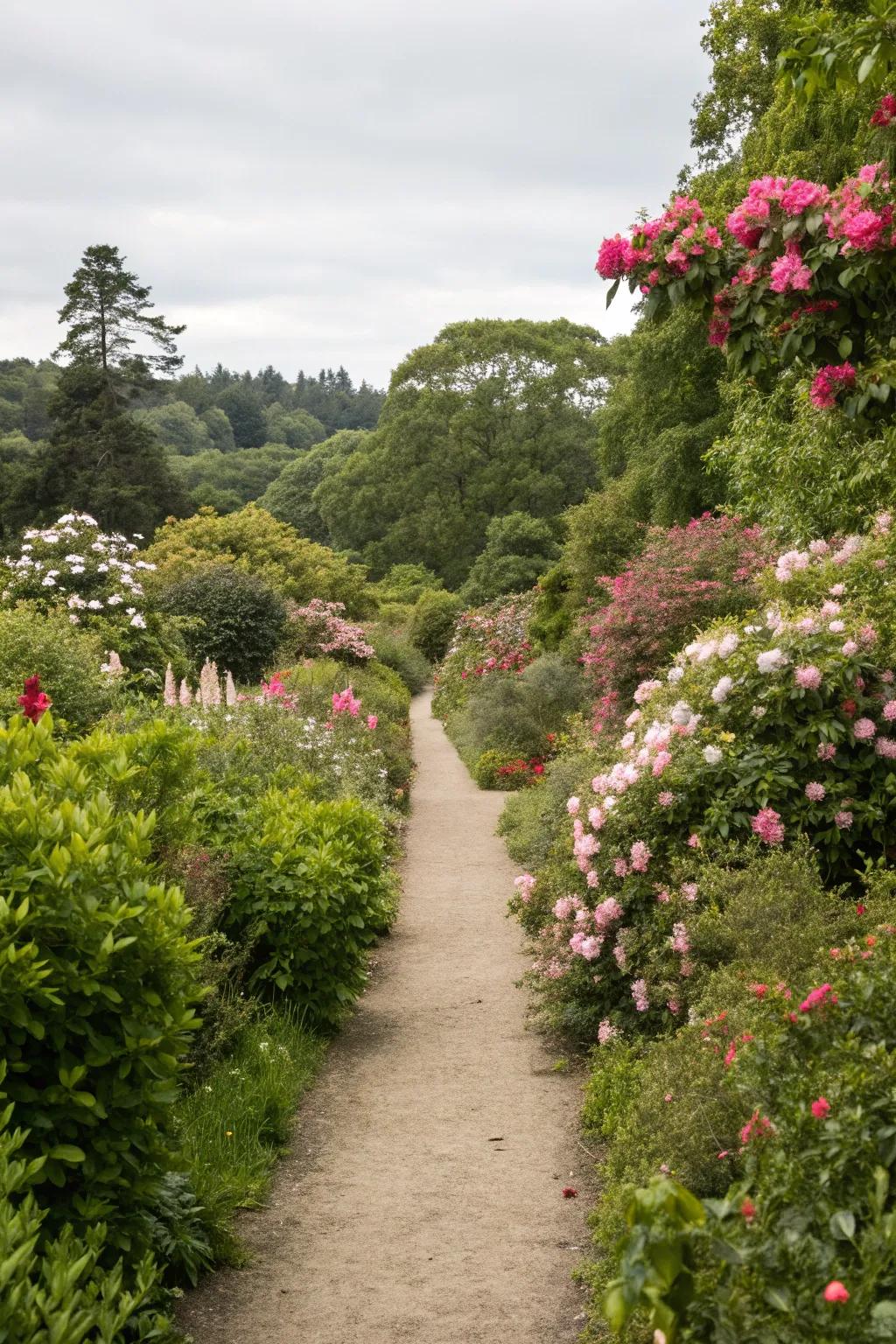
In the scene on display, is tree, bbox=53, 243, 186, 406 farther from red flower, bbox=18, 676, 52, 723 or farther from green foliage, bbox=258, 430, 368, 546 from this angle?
red flower, bbox=18, 676, 52, 723

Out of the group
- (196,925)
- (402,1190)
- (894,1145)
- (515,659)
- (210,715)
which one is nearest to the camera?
(894,1145)

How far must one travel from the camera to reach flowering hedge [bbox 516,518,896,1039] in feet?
17.7

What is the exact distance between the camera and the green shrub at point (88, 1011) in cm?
313

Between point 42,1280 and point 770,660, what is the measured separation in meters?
4.05

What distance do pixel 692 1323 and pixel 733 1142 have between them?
1440 millimetres

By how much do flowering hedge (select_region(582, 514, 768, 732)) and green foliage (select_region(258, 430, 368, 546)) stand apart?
133 feet

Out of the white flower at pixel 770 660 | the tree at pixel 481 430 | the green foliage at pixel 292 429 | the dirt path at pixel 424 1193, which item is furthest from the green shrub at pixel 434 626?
the green foliage at pixel 292 429

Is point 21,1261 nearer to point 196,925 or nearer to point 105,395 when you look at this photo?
point 196,925

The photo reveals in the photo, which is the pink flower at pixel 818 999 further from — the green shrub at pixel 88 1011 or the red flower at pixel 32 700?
the red flower at pixel 32 700

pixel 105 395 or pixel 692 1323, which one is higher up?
pixel 105 395

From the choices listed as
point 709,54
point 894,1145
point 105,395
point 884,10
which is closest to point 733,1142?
point 894,1145

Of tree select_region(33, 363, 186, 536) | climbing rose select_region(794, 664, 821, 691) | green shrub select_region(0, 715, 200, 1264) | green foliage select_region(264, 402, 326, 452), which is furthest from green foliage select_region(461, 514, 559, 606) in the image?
green foliage select_region(264, 402, 326, 452)

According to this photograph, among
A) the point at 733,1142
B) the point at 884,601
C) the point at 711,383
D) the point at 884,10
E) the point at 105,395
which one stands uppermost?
the point at 105,395

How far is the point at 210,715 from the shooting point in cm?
1009
